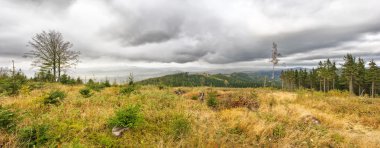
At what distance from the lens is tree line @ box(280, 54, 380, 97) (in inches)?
2057

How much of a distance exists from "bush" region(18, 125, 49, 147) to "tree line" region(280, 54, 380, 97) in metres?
53.2

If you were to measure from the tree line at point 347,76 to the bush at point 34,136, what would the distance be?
53.2 m

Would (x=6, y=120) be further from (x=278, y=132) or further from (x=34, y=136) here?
(x=278, y=132)

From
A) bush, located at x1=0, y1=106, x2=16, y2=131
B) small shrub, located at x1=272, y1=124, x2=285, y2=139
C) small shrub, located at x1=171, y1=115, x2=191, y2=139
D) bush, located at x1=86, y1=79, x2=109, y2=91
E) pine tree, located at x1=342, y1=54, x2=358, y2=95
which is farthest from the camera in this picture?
pine tree, located at x1=342, y1=54, x2=358, y2=95

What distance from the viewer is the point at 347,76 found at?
53.4 meters

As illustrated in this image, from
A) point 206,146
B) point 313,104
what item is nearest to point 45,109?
point 206,146

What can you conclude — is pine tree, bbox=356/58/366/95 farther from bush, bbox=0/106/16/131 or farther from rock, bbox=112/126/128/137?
bush, bbox=0/106/16/131

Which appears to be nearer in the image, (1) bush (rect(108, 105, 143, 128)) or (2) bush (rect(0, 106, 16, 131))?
(2) bush (rect(0, 106, 16, 131))

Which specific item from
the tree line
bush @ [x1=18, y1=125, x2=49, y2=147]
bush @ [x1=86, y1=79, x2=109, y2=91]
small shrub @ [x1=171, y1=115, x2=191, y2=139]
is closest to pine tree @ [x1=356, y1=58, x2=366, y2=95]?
the tree line

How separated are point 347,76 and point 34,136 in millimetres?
66348

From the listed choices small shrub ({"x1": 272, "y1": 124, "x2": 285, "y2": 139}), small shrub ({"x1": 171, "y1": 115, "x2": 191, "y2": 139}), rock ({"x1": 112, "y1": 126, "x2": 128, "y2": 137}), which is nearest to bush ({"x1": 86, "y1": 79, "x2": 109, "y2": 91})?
rock ({"x1": 112, "y1": 126, "x2": 128, "y2": 137})

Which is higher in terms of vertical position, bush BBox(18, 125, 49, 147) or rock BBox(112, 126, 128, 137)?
bush BBox(18, 125, 49, 147)

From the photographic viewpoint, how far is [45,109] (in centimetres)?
669

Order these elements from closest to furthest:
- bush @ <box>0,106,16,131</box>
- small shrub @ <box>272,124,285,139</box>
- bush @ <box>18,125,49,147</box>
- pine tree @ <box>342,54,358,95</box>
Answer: bush @ <box>18,125,49,147</box>
bush @ <box>0,106,16,131</box>
small shrub @ <box>272,124,285,139</box>
pine tree @ <box>342,54,358,95</box>
